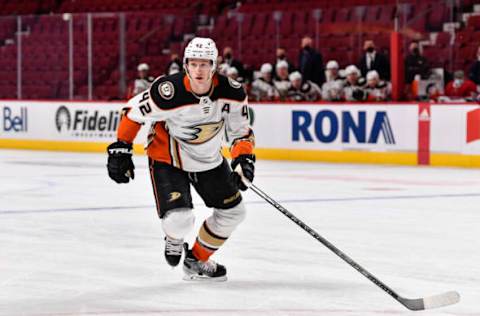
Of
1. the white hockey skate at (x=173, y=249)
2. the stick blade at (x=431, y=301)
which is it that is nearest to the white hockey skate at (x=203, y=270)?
the white hockey skate at (x=173, y=249)

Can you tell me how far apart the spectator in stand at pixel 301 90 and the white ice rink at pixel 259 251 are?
3.38 meters

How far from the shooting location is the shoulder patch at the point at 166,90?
5.05m

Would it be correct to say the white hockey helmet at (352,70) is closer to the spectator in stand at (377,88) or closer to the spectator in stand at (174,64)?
the spectator in stand at (377,88)

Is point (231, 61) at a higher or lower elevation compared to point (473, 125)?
higher

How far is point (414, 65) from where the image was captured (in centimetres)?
1349

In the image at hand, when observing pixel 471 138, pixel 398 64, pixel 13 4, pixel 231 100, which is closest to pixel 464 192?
pixel 471 138

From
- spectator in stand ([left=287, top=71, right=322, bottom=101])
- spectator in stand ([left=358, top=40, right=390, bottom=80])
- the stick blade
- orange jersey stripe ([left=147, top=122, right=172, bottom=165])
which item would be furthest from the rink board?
the stick blade

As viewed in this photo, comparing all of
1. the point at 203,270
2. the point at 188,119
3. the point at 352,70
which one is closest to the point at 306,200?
the point at 203,270

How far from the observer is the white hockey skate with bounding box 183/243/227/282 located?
17.2ft

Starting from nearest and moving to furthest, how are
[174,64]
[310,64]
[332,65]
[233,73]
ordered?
[332,65] → [310,64] → [233,73] → [174,64]

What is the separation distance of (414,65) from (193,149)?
872cm

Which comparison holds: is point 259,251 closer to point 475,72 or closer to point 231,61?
point 475,72

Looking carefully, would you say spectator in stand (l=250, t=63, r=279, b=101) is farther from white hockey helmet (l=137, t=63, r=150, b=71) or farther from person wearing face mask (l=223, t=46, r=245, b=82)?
white hockey helmet (l=137, t=63, r=150, b=71)

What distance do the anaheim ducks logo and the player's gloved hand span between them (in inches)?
6.9
